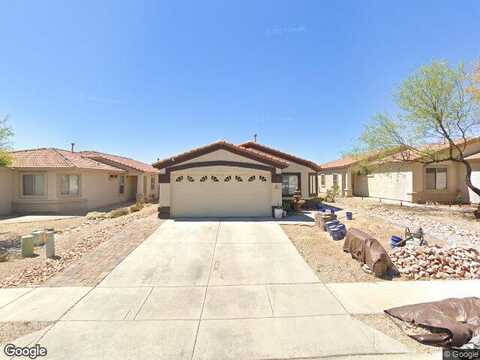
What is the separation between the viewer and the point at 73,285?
5328 millimetres

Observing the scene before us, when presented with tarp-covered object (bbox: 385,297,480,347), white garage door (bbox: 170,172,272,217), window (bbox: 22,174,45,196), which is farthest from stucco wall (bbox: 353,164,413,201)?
window (bbox: 22,174,45,196)

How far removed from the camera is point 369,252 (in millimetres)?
6086

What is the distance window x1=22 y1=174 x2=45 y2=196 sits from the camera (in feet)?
51.4

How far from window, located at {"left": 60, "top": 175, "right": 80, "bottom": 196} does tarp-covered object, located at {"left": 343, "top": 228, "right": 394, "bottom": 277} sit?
18.0 m

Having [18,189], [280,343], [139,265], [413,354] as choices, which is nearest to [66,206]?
[18,189]

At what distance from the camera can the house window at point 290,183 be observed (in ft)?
58.2

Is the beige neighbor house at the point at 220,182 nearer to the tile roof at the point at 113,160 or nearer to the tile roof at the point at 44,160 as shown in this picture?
the tile roof at the point at 44,160

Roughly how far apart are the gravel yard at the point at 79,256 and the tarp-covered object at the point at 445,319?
6546 mm

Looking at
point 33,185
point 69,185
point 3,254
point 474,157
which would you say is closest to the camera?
point 3,254

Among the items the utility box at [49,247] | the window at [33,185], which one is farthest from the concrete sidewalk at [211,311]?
the window at [33,185]

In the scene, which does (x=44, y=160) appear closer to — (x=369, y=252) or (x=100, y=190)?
(x=100, y=190)

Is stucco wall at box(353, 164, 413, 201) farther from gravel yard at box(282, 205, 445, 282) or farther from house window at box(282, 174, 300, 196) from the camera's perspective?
gravel yard at box(282, 205, 445, 282)

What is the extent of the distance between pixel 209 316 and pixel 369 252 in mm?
4482

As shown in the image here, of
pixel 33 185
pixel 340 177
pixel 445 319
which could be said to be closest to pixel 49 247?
pixel 445 319
